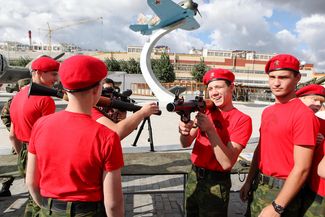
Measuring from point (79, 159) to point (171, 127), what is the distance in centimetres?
1007

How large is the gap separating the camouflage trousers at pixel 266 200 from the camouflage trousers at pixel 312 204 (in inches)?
1.6

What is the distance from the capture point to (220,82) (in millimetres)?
2447

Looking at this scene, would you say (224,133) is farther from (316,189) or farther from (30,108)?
(30,108)

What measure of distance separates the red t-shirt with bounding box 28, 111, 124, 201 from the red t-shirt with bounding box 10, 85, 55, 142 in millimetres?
1381

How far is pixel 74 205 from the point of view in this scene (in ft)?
5.37

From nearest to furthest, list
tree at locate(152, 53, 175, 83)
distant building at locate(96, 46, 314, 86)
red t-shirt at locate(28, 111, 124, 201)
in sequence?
red t-shirt at locate(28, 111, 124, 201) < tree at locate(152, 53, 175, 83) < distant building at locate(96, 46, 314, 86)

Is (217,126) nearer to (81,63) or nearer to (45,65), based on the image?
(81,63)

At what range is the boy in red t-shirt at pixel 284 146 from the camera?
6.24 ft

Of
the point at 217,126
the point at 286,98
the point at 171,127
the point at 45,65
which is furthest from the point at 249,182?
the point at 171,127

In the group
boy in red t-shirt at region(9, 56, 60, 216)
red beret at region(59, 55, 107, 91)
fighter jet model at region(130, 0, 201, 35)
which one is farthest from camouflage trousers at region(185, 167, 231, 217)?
fighter jet model at region(130, 0, 201, 35)

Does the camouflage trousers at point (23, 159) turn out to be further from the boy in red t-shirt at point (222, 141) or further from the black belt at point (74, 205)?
the boy in red t-shirt at point (222, 141)

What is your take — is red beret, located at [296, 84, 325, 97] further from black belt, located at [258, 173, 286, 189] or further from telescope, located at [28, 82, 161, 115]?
telescope, located at [28, 82, 161, 115]

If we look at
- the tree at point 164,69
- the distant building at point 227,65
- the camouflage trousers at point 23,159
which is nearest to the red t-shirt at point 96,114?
the camouflage trousers at point 23,159

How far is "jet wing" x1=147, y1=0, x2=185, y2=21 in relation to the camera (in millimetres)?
15836
